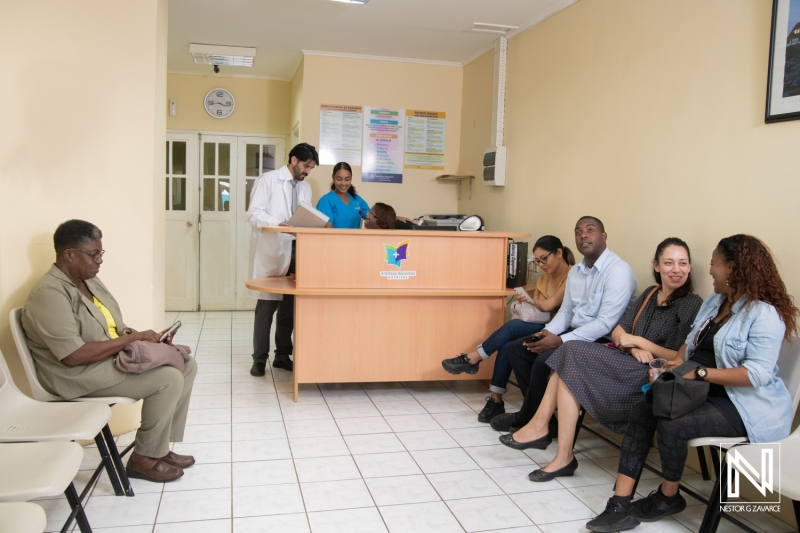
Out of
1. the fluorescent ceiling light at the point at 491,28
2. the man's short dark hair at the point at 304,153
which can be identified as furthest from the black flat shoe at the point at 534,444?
the fluorescent ceiling light at the point at 491,28

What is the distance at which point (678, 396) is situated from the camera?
245 cm

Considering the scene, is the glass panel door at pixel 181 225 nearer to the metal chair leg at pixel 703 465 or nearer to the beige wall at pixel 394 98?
the beige wall at pixel 394 98

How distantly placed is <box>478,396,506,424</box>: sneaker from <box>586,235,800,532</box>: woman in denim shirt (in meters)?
1.27

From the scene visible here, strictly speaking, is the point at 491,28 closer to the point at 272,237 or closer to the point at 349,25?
the point at 349,25

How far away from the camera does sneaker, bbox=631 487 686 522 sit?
263cm

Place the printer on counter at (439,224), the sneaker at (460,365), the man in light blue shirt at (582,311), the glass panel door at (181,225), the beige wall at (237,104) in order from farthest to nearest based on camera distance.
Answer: the glass panel door at (181,225)
the beige wall at (237,104)
the printer on counter at (439,224)
the sneaker at (460,365)
the man in light blue shirt at (582,311)

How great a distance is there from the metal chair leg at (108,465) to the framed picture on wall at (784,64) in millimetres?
→ 3188

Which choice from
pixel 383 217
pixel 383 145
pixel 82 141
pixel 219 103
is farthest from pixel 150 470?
pixel 219 103

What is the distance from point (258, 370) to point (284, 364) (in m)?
0.25

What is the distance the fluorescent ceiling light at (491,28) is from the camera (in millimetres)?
5059

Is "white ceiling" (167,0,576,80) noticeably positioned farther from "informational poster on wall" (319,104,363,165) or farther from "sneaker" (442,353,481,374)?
"sneaker" (442,353,481,374)

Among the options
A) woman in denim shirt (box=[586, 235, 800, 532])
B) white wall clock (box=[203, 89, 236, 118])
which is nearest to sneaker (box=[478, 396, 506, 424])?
woman in denim shirt (box=[586, 235, 800, 532])

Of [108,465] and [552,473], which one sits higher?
[108,465]

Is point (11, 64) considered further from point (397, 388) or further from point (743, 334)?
point (743, 334)
